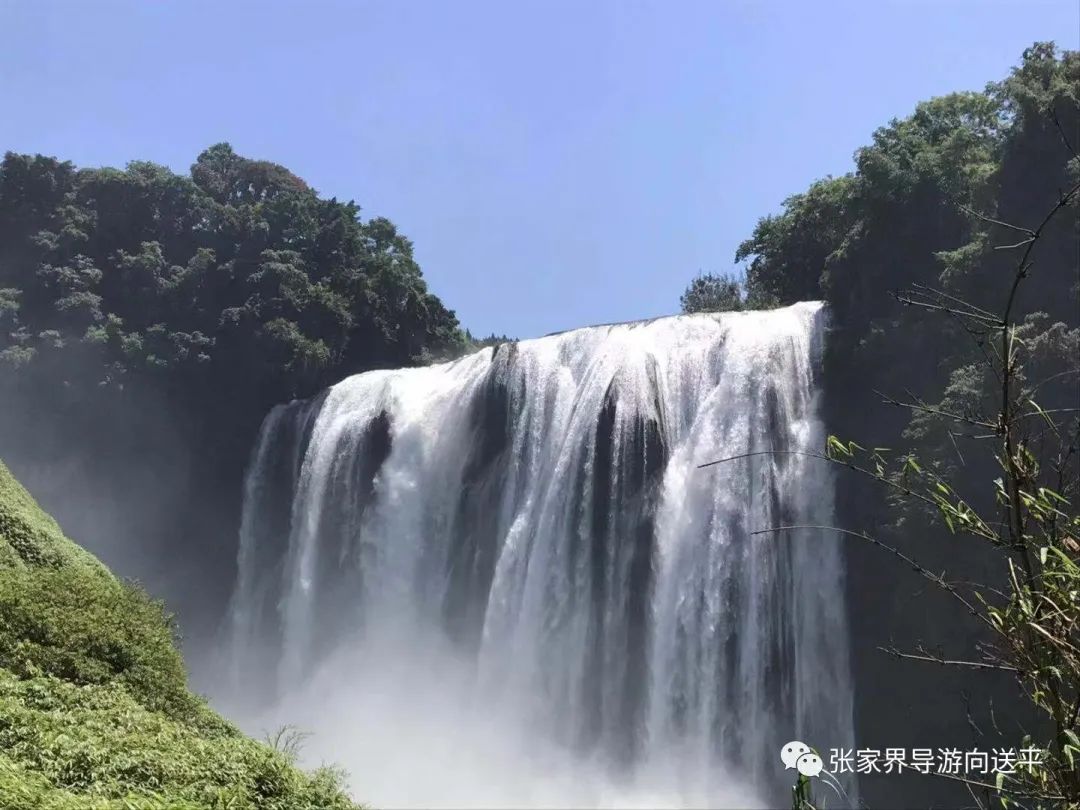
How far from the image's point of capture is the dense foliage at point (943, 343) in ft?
54.7

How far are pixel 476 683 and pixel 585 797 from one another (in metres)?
4.02

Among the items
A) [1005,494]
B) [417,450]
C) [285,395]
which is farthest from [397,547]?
[1005,494]

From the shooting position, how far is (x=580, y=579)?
21.0 meters

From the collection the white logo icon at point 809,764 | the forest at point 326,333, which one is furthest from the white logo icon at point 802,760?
the forest at point 326,333

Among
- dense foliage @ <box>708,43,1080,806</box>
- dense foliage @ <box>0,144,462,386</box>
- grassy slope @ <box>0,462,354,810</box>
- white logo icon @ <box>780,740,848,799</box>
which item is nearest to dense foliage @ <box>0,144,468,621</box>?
dense foliage @ <box>0,144,462,386</box>

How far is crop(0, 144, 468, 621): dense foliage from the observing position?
32656 millimetres

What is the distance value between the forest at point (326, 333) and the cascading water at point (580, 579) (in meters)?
1.34

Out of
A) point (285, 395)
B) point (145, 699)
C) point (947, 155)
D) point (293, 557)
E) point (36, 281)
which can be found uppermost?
point (36, 281)

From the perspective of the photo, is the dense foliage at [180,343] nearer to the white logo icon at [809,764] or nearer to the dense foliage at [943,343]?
the dense foliage at [943,343]

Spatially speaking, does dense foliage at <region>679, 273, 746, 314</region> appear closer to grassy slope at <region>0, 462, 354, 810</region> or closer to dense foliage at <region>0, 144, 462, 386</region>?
dense foliage at <region>0, 144, 462, 386</region>

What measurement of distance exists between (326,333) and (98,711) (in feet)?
85.4

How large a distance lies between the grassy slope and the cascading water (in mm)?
Result: 10102

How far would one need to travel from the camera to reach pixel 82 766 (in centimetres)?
665

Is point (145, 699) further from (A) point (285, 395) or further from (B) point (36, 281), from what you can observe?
(B) point (36, 281)
